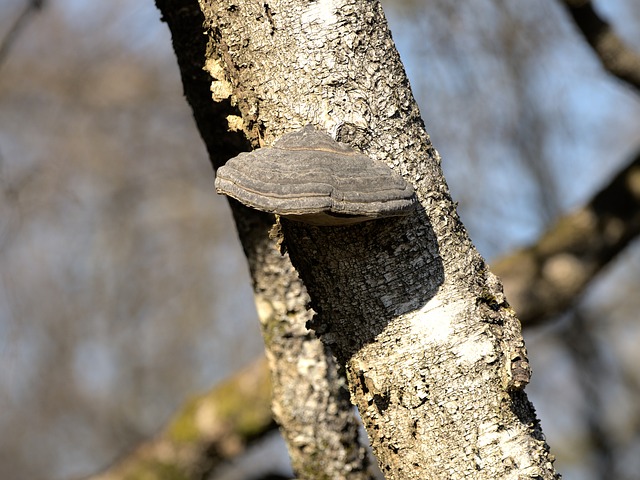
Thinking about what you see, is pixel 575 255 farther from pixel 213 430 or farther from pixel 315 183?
pixel 315 183

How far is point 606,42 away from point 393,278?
280 cm

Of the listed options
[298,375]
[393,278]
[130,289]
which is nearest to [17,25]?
[298,375]

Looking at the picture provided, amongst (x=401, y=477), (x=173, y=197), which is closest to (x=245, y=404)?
(x=401, y=477)

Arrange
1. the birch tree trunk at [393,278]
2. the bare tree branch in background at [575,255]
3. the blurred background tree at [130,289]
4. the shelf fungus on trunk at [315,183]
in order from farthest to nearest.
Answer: the blurred background tree at [130,289] < the bare tree branch in background at [575,255] < the birch tree trunk at [393,278] < the shelf fungus on trunk at [315,183]

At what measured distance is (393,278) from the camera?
4.39ft

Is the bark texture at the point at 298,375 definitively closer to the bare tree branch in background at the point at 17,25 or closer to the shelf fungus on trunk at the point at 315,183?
the bare tree branch in background at the point at 17,25

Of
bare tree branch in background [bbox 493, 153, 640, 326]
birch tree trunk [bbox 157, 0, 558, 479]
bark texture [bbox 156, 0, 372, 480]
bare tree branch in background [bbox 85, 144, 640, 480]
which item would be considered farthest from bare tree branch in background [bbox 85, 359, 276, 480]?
birch tree trunk [bbox 157, 0, 558, 479]

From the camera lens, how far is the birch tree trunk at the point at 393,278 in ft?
4.37

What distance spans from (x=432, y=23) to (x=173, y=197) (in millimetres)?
6034

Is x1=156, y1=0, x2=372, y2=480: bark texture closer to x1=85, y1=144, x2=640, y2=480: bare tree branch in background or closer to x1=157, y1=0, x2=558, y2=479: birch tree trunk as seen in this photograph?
x1=85, y1=144, x2=640, y2=480: bare tree branch in background

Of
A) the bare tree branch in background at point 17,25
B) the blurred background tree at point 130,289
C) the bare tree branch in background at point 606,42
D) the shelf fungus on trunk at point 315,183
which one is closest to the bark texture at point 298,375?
the bare tree branch in background at point 17,25

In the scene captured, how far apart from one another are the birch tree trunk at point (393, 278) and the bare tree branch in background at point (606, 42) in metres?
2.52

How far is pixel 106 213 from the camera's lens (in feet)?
30.6

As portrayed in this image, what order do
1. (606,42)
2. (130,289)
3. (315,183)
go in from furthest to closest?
1. (130,289)
2. (606,42)
3. (315,183)
